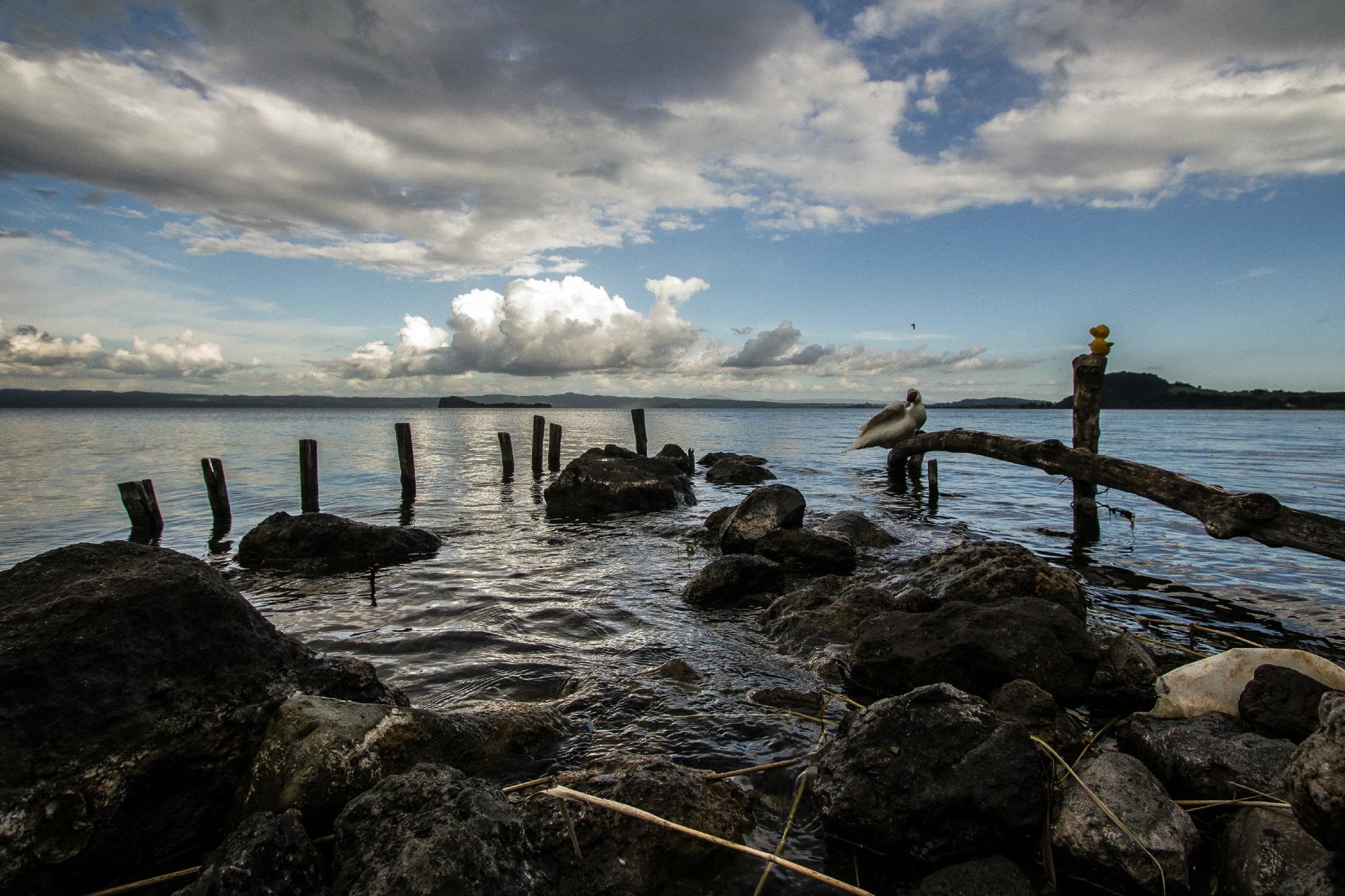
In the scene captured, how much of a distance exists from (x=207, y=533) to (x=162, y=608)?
46.1ft

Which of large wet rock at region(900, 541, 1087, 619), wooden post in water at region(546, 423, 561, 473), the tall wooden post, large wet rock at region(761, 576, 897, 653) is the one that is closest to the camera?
A: large wet rock at region(900, 541, 1087, 619)

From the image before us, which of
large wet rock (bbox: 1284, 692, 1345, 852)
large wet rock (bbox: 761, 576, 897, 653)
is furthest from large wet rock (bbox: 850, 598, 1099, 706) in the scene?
large wet rock (bbox: 1284, 692, 1345, 852)

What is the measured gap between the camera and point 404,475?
20.5 m

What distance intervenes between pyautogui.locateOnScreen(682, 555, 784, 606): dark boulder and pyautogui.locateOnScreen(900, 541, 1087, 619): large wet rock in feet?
7.30

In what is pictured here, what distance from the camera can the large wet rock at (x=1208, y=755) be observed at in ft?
11.4

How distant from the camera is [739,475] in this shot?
78.6 feet

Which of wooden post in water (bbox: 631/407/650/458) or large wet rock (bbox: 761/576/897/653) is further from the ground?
wooden post in water (bbox: 631/407/650/458)

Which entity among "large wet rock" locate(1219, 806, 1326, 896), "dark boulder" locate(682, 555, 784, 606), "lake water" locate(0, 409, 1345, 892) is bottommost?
"lake water" locate(0, 409, 1345, 892)

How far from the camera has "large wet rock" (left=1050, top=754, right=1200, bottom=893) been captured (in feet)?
9.92

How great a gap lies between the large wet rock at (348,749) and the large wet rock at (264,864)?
56 cm

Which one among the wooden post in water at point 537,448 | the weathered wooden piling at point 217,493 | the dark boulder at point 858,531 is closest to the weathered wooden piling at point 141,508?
the weathered wooden piling at point 217,493

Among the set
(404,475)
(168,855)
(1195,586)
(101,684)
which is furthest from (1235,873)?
(404,475)

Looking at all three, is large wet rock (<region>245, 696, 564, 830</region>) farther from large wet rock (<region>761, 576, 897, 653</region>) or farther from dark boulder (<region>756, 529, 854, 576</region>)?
dark boulder (<region>756, 529, 854, 576</region>)

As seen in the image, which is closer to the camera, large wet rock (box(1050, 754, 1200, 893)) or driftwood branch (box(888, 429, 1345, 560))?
large wet rock (box(1050, 754, 1200, 893))
